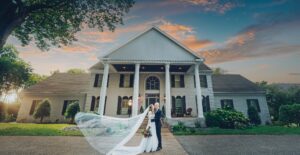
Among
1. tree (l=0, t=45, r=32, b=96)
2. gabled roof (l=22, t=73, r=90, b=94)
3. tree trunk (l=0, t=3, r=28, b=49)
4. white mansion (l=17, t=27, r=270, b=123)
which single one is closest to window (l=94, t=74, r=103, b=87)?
white mansion (l=17, t=27, r=270, b=123)

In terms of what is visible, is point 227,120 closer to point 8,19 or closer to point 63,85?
point 8,19

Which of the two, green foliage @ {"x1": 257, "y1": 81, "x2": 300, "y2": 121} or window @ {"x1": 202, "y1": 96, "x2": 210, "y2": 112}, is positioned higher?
green foliage @ {"x1": 257, "y1": 81, "x2": 300, "y2": 121}

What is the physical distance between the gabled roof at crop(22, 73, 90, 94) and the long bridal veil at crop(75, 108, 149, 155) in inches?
625

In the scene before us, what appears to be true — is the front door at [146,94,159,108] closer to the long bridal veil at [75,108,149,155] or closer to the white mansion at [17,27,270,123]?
the white mansion at [17,27,270,123]

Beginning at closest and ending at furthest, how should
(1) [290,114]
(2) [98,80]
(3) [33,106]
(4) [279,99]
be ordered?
(1) [290,114] < (2) [98,80] < (3) [33,106] < (4) [279,99]

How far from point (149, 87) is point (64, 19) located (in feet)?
36.1

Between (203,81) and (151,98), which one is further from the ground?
(203,81)

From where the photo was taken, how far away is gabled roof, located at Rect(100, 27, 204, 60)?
1612cm

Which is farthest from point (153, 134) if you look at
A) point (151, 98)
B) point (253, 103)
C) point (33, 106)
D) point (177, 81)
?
point (33, 106)

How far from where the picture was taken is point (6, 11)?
320 inches

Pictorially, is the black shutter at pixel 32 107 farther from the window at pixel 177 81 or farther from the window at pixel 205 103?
the window at pixel 205 103

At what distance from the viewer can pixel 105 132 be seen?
5664mm

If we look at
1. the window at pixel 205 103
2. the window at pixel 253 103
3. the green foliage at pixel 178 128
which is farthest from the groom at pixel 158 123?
the window at pixel 253 103

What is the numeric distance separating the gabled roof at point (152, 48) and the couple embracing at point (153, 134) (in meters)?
9.63
